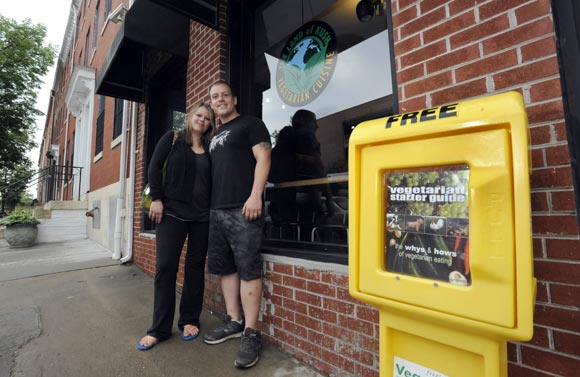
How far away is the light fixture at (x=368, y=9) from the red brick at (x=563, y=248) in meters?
2.09

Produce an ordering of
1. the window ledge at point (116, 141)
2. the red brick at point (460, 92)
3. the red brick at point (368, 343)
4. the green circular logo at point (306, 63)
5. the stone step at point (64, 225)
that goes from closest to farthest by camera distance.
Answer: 1. the red brick at point (460, 92)
2. the red brick at point (368, 343)
3. the green circular logo at point (306, 63)
4. the window ledge at point (116, 141)
5. the stone step at point (64, 225)

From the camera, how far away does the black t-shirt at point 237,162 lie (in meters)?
2.34

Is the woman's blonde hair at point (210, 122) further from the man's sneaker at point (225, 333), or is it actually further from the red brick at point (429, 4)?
the red brick at point (429, 4)

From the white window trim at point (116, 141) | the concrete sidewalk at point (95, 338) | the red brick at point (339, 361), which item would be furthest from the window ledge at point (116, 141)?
the red brick at point (339, 361)

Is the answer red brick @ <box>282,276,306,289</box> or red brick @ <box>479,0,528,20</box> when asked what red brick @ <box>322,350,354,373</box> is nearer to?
red brick @ <box>282,276,306,289</box>

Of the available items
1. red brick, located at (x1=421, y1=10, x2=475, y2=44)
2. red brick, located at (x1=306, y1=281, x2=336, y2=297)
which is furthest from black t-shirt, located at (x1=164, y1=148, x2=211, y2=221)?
red brick, located at (x1=421, y1=10, x2=475, y2=44)

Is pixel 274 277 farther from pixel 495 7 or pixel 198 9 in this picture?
pixel 198 9

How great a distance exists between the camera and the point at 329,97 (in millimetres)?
2801

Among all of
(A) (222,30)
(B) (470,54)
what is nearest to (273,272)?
(B) (470,54)

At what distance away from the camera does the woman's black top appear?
8.20 feet

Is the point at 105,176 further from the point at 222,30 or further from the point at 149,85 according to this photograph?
the point at 222,30

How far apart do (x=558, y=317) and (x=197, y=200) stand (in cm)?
230

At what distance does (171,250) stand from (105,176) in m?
6.11

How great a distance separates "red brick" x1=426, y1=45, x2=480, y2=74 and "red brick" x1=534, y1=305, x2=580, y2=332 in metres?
1.06
